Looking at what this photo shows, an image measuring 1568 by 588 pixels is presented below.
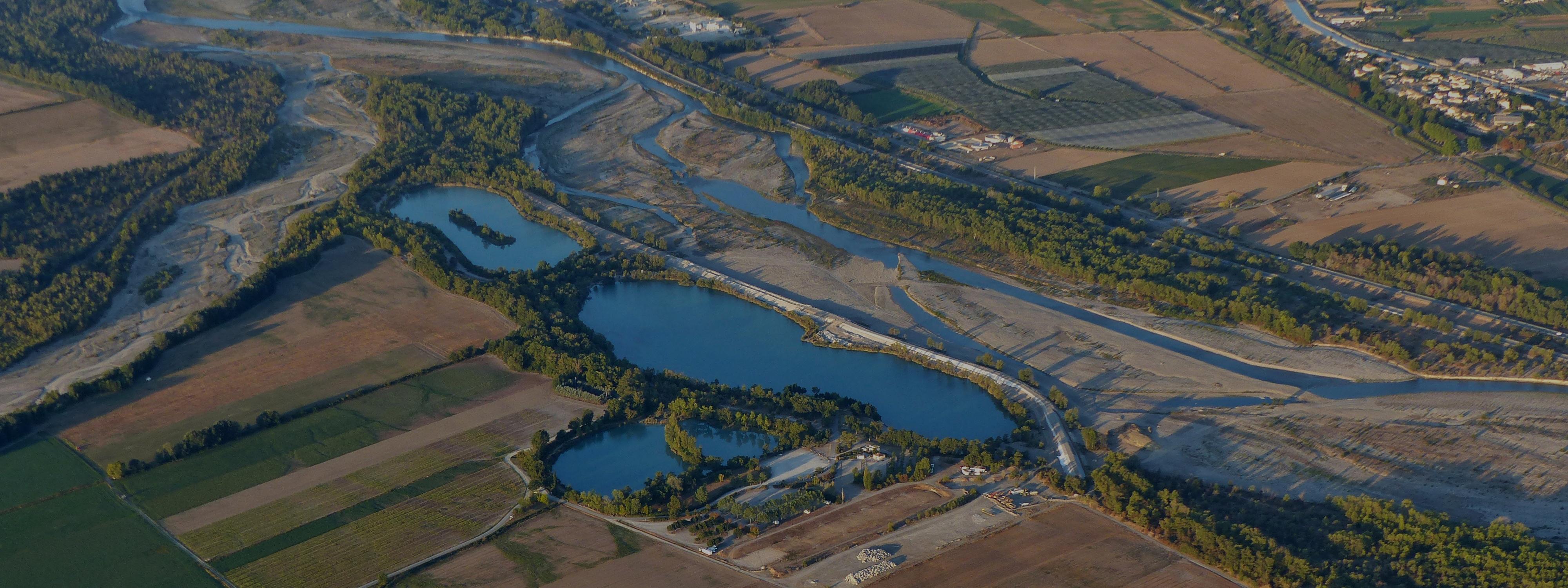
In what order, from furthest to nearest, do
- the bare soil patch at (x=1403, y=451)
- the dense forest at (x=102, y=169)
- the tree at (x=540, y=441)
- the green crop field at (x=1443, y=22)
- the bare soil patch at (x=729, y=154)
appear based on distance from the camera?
the green crop field at (x=1443, y=22) → the bare soil patch at (x=729, y=154) → the dense forest at (x=102, y=169) → the tree at (x=540, y=441) → the bare soil patch at (x=1403, y=451)

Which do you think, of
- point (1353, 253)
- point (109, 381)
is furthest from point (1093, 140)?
point (109, 381)

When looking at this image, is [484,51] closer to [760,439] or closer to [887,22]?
[887,22]

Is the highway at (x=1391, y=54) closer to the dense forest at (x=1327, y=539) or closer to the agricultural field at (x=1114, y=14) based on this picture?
the agricultural field at (x=1114, y=14)

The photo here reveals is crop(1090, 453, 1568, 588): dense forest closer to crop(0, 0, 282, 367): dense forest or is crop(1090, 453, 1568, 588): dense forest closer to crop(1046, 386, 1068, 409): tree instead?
crop(1046, 386, 1068, 409): tree

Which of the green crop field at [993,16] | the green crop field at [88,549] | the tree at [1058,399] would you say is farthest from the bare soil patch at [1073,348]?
the green crop field at [993,16]

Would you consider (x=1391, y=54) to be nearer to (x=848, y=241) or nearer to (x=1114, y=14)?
(x=1114, y=14)

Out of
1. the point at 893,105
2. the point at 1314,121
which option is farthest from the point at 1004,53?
the point at 1314,121
